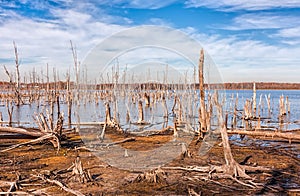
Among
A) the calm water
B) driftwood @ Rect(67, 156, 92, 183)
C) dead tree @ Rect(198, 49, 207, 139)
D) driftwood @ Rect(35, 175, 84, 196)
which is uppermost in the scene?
dead tree @ Rect(198, 49, 207, 139)

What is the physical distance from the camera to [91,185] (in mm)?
7578

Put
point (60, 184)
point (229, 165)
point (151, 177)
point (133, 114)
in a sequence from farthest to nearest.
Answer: point (133, 114)
point (229, 165)
point (151, 177)
point (60, 184)

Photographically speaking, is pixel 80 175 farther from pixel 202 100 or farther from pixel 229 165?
pixel 202 100

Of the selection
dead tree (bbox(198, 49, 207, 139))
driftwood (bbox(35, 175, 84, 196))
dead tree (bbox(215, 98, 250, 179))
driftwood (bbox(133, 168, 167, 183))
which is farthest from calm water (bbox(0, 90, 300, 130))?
driftwood (bbox(133, 168, 167, 183))

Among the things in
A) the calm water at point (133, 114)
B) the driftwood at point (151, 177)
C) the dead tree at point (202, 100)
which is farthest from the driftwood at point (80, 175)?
the calm water at point (133, 114)

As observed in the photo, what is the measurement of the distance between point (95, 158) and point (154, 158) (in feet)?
6.08

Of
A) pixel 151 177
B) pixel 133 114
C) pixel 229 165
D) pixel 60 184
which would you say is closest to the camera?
pixel 60 184

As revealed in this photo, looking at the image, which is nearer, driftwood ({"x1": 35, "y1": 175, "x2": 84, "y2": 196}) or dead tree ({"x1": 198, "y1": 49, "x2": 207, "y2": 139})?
driftwood ({"x1": 35, "y1": 175, "x2": 84, "y2": 196})

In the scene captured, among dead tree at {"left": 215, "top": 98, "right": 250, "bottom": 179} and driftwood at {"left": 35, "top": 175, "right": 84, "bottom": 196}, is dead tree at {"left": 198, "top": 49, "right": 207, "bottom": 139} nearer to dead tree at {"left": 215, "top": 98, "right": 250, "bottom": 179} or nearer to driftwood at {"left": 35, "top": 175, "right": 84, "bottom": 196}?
dead tree at {"left": 215, "top": 98, "right": 250, "bottom": 179}

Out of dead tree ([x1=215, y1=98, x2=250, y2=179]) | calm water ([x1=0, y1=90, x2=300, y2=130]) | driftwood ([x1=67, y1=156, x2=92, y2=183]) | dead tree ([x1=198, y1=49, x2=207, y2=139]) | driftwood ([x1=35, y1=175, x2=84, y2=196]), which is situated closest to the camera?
driftwood ([x1=35, y1=175, x2=84, y2=196])

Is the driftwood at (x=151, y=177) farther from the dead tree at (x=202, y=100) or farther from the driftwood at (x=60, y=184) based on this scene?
the dead tree at (x=202, y=100)

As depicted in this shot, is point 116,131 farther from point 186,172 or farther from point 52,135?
point 186,172

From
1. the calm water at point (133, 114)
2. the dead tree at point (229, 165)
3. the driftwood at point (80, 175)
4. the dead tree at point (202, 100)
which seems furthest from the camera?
the calm water at point (133, 114)

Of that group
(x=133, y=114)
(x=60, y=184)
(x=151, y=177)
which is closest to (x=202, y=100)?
(x=151, y=177)
